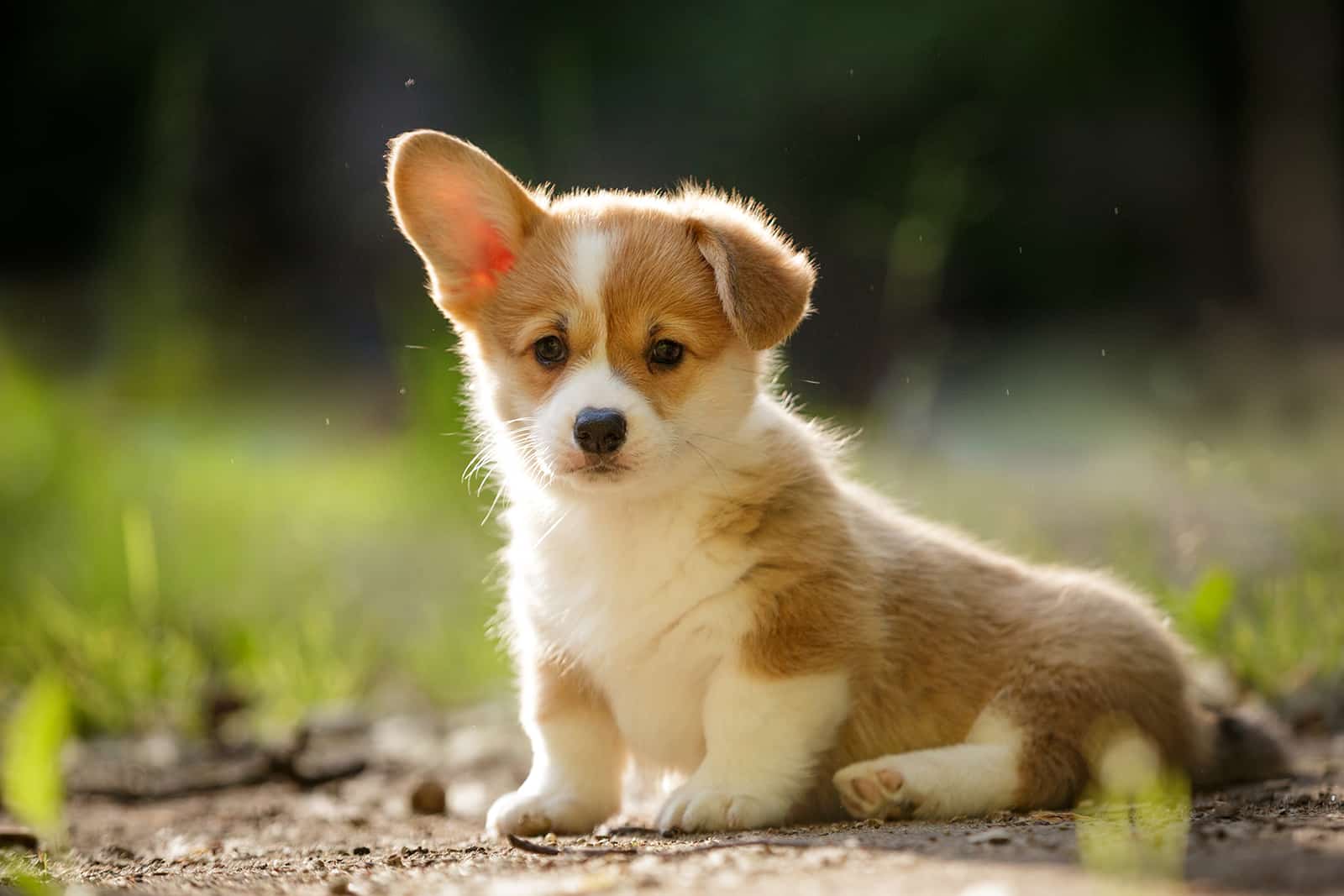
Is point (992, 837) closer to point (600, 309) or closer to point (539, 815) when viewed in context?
point (539, 815)

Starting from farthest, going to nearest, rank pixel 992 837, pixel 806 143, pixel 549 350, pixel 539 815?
pixel 806 143
pixel 549 350
pixel 539 815
pixel 992 837

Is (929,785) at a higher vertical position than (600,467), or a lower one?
lower

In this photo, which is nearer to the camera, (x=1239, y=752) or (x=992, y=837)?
(x=992, y=837)

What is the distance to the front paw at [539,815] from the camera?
335 centimetres

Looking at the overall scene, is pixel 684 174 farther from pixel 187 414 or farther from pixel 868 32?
pixel 187 414

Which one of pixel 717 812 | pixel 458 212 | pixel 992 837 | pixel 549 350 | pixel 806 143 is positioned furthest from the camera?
pixel 806 143

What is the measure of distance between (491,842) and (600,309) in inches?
47.5

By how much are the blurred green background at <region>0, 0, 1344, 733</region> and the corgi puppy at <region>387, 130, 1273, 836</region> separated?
6.80 ft

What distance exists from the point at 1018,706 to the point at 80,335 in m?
7.94

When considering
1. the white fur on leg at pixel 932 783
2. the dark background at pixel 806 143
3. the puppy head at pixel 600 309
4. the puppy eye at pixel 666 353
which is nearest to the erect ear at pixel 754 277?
the puppy head at pixel 600 309

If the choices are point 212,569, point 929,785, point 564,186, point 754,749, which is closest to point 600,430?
point 754,749

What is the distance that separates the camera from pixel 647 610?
3.30 m

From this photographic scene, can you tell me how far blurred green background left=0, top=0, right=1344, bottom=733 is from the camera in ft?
19.6

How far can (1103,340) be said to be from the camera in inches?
397
